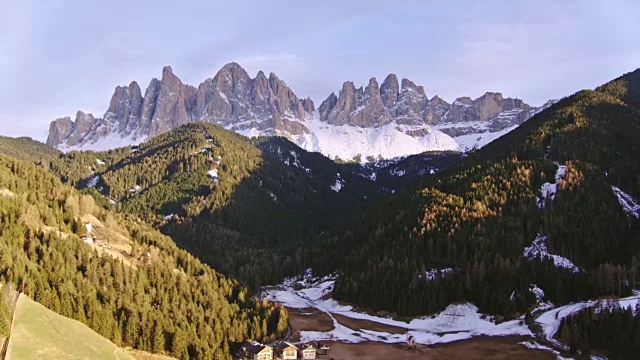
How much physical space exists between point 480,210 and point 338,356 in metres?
79.8

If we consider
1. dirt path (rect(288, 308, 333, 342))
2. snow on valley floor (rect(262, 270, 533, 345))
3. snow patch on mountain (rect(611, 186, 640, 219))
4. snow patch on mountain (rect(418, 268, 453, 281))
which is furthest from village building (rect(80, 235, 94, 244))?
snow patch on mountain (rect(611, 186, 640, 219))

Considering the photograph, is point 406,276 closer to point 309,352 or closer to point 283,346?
point 309,352

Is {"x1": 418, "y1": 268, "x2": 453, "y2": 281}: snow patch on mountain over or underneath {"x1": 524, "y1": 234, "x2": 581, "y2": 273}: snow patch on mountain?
underneath

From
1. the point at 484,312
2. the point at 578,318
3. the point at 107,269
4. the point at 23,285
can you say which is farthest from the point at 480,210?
the point at 23,285

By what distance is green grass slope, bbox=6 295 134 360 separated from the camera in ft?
236

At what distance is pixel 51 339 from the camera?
251 ft

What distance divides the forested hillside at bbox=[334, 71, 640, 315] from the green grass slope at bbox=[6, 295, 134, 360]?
81.4m

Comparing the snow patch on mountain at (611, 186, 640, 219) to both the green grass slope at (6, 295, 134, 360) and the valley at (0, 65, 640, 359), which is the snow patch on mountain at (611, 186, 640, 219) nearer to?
the valley at (0, 65, 640, 359)

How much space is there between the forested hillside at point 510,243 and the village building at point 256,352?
2023 inches

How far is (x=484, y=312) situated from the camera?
14200cm

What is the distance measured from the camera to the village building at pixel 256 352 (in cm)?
10282

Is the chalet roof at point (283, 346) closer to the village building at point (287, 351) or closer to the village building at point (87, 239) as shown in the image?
the village building at point (287, 351)

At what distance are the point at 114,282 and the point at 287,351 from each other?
35.0 m

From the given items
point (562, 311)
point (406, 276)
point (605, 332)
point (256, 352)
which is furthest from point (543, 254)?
point (256, 352)
